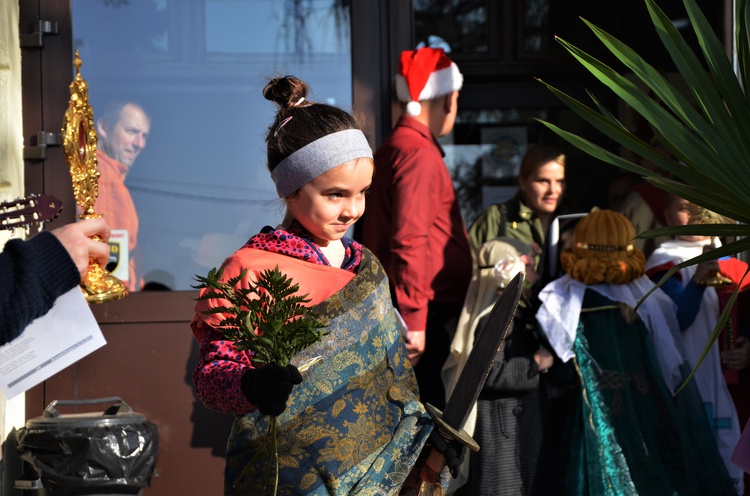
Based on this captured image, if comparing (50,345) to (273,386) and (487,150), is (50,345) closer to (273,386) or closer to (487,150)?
(273,386)

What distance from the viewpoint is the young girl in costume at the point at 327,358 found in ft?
7.84

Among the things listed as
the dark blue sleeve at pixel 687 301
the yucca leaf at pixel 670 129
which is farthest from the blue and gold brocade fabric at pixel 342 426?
the dark blue sleeve at pixel 687 301

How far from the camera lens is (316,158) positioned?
8.48 ft

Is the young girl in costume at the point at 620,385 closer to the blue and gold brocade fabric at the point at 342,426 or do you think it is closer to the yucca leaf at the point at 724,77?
the yucca leaf at the point at 724,77

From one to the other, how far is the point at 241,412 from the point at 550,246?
2463 mm

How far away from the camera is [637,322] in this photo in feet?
13.8

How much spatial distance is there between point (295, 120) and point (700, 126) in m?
1.01

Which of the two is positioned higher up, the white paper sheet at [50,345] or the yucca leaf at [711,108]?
the yucca leaf at [711,108]

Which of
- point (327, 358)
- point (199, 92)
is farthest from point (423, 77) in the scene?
point (327, 358)

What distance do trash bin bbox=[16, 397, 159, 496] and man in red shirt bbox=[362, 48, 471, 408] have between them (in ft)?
3.77

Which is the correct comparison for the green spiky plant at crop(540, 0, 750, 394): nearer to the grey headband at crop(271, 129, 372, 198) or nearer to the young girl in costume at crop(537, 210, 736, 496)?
the grey headband at crop(271, 129, 372, 198)

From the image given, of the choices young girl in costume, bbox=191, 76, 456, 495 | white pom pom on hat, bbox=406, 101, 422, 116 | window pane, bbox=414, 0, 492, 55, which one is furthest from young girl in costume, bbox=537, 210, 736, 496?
window pane, bbox=414, 0, 492, 55

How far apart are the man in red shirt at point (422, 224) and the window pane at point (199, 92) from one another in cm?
50

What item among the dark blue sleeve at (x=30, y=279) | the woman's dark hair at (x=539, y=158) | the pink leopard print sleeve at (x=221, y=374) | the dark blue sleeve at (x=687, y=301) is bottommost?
the dark blue sleeve at (x=687, y=301)
